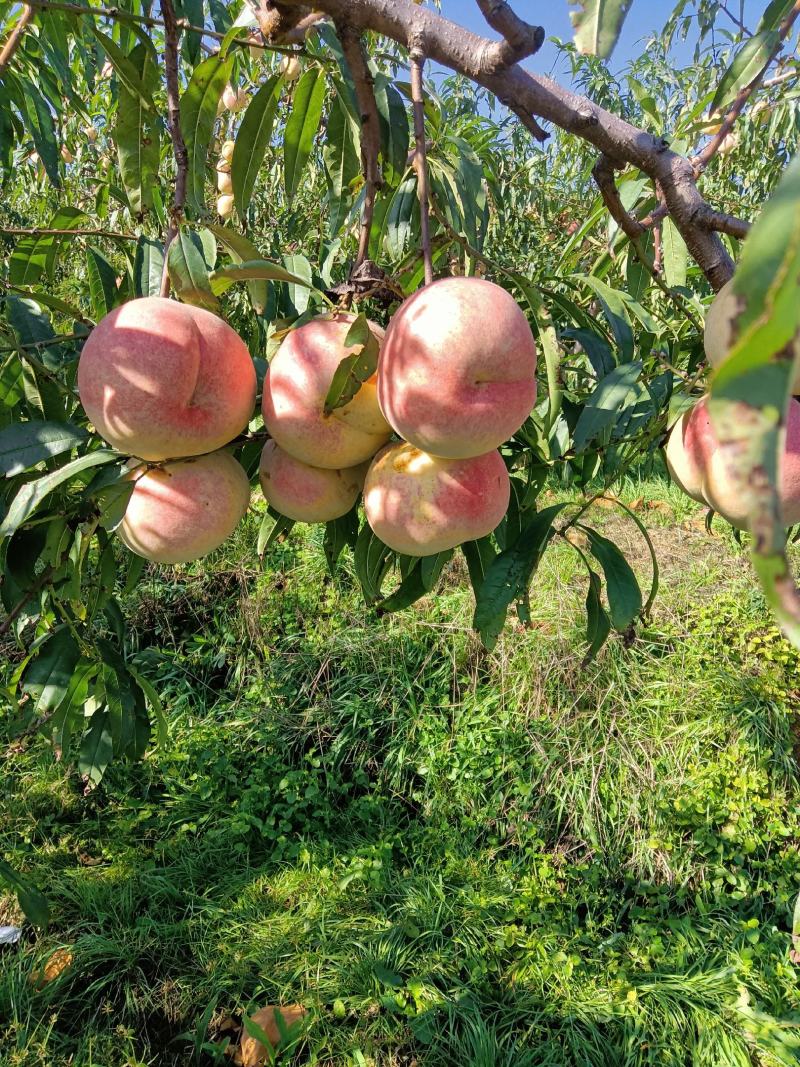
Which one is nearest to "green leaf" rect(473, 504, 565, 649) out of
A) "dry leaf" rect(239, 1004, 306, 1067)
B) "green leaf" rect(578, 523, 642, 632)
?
"green leaf" rect(578, 523, 642, 632)

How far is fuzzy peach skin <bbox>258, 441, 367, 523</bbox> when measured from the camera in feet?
2.73

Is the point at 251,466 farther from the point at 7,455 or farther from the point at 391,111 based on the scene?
the point at 391,111

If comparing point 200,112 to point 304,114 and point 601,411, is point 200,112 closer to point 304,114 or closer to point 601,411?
point 304,114

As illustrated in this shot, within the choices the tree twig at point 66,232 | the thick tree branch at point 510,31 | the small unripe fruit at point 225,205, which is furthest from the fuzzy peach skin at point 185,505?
the small unripe fruit at point 225,205

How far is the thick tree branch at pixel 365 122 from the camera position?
0.78m

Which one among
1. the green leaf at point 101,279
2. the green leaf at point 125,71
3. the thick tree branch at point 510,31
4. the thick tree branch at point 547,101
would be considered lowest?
the green leaf at point 101,279

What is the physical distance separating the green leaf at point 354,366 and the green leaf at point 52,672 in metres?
0.92

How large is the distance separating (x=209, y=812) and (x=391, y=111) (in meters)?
2.87

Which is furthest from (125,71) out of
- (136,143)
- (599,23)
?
(599,23)

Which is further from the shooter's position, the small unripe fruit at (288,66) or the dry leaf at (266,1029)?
the dry leaf at (266,1029)

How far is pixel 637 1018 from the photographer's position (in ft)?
7.59

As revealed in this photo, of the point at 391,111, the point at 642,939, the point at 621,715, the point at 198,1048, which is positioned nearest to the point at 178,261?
the point at 391,111

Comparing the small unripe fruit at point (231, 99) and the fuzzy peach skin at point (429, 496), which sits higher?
the fuzzy peach skin at point (429, 496)

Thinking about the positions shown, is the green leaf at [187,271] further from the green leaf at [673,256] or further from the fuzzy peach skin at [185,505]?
the green leaf at [673,256]
